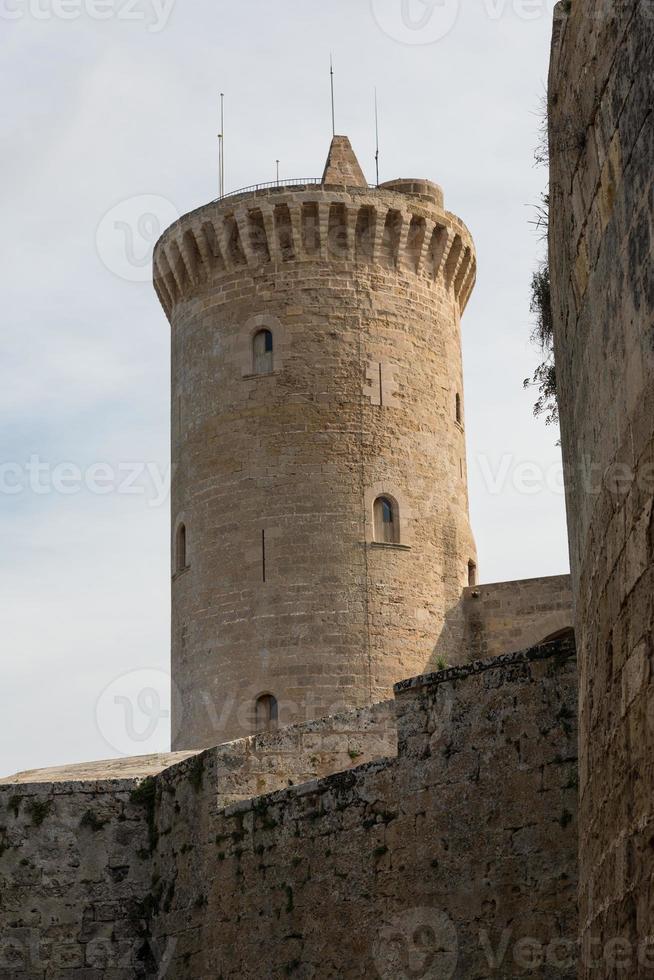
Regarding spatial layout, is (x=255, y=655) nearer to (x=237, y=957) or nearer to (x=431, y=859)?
(x=237, y=957)

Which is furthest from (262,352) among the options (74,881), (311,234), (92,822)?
(74,881)

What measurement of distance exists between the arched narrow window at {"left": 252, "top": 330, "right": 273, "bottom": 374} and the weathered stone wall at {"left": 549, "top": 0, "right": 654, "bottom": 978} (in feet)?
54.4

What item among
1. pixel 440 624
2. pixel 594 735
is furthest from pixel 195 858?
pixel 440 624

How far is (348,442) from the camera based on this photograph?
81.9ft

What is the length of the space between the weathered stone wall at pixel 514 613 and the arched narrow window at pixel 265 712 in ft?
11.0

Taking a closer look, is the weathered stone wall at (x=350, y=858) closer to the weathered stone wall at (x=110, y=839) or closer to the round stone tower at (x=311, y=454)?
the weathered stone wall at (x=110, y=839)

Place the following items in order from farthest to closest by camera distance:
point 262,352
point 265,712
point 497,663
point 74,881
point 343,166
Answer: point 343,166, point 262,352, point 265,712, point 74,881, point 497,663

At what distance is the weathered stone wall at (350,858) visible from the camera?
1058 cm

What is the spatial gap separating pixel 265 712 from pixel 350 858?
11.8 meters

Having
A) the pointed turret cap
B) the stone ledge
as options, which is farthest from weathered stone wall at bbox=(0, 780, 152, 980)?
the pointed turret cap

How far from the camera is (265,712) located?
78.8ft

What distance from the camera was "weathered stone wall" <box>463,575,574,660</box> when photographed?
1011 inches

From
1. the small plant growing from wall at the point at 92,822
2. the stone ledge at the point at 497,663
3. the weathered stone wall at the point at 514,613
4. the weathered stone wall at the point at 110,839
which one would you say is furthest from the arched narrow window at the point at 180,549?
the stone ledge at the point at 497,663
